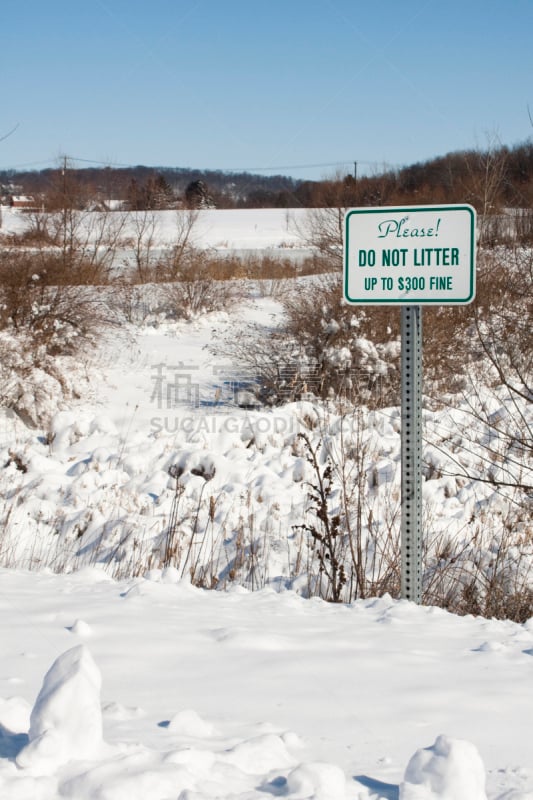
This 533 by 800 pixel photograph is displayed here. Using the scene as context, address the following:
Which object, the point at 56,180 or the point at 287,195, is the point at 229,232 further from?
the point at 56,180

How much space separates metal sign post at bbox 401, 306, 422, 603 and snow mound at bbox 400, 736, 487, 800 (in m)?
1.92

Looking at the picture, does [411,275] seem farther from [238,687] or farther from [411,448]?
[238,687]

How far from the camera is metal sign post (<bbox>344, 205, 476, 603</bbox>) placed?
3504mm

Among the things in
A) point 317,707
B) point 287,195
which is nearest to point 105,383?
point 317,707

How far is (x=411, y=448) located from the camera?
3721mm

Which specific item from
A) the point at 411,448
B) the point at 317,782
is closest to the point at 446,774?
the point at 317,782

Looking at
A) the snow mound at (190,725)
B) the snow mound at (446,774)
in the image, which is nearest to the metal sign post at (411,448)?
the snow mound at (190,725)

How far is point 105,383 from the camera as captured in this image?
502 inches

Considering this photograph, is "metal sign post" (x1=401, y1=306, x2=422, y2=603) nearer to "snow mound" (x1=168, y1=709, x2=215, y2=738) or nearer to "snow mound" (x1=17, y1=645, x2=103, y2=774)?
"snow mound" (x1=168, y1=709, x2=215, y2=738)

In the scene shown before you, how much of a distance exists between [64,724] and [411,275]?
243cm

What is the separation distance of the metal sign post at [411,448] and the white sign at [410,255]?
168mm

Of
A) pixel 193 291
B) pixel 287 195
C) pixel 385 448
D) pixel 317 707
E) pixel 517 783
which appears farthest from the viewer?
pixel 287 195

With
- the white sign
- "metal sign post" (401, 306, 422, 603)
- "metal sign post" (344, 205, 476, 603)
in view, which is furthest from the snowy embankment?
the white sign

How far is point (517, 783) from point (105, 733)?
1.02 m
